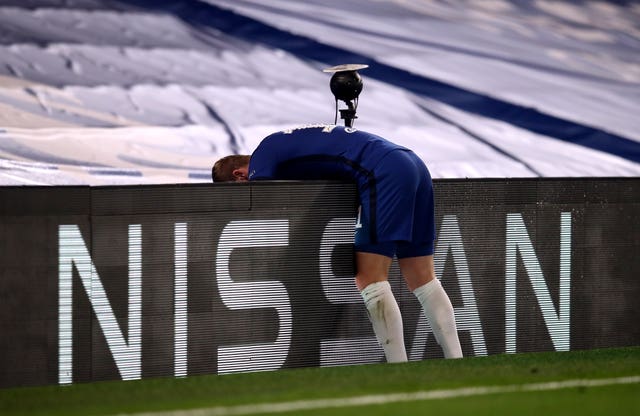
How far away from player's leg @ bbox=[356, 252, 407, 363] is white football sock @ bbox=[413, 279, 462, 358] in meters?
0.18

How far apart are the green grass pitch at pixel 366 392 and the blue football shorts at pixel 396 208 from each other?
1.90 feet

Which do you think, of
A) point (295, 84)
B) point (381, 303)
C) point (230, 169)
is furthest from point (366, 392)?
point (295, 84)

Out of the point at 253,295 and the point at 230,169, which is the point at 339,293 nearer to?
the point at 253,295

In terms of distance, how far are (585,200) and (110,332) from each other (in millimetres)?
2677

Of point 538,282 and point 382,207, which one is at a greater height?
point 382,207

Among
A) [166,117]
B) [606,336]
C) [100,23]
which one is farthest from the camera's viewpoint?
[100,23]

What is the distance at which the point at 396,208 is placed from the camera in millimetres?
4992

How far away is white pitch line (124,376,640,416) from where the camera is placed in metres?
3.73

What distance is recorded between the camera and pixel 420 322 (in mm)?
5484

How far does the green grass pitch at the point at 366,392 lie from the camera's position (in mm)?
3783

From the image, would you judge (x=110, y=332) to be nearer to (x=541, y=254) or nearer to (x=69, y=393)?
(x=69, y=393)

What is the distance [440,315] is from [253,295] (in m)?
0.92

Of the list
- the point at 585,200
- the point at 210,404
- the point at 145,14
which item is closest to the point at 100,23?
the point at 145,14

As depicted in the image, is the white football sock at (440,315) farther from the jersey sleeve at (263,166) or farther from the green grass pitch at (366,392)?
the jersey sleeve at (263,166)
